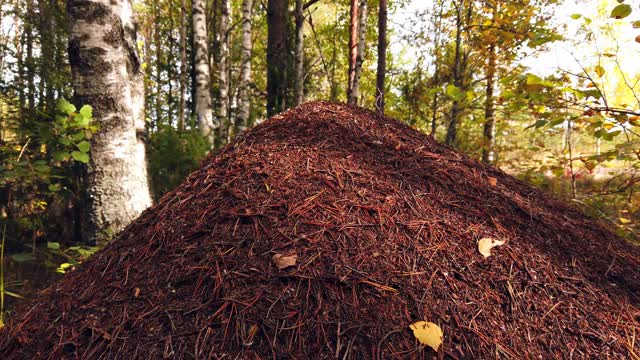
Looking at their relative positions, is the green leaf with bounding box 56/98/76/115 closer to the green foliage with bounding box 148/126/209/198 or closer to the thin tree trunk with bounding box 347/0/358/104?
the green foliage with bounding box 148/126/209/198

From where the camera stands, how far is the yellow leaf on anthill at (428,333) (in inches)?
47.4

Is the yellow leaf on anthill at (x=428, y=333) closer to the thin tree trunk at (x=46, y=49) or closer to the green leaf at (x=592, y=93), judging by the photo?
the green leaf at (x=592, y=93)

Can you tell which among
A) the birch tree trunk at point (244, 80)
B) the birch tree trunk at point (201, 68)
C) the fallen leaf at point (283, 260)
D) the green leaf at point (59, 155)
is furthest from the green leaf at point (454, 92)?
the birch tree trunk at point (201, 68)

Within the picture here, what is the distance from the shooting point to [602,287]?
1620 mm

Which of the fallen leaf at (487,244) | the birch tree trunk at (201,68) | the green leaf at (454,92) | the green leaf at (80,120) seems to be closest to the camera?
the fallen leaf at (487,244)

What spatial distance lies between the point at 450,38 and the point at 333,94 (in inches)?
133

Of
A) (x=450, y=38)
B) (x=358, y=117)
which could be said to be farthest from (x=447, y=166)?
(x=450, y=38)

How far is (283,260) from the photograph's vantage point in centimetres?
143

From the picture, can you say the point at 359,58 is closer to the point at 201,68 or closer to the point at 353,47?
the point at 353,47

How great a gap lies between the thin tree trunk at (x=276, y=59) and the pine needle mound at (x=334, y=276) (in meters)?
4.40

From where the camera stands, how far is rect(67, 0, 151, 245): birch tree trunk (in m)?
2.50

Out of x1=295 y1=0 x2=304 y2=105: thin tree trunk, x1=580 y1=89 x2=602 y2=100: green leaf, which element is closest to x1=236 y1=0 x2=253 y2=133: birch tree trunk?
x1=295 y1=0 x2=304 y2=105: thin tree trunk

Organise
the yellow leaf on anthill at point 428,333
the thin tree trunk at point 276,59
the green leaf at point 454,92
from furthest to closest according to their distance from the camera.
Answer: the thin tree trunk at point 276,59, the green leaf at point 454,92, the yellow leaf on anthill at point 428,333

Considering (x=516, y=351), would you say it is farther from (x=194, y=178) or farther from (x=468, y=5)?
(x=468, y=5)
